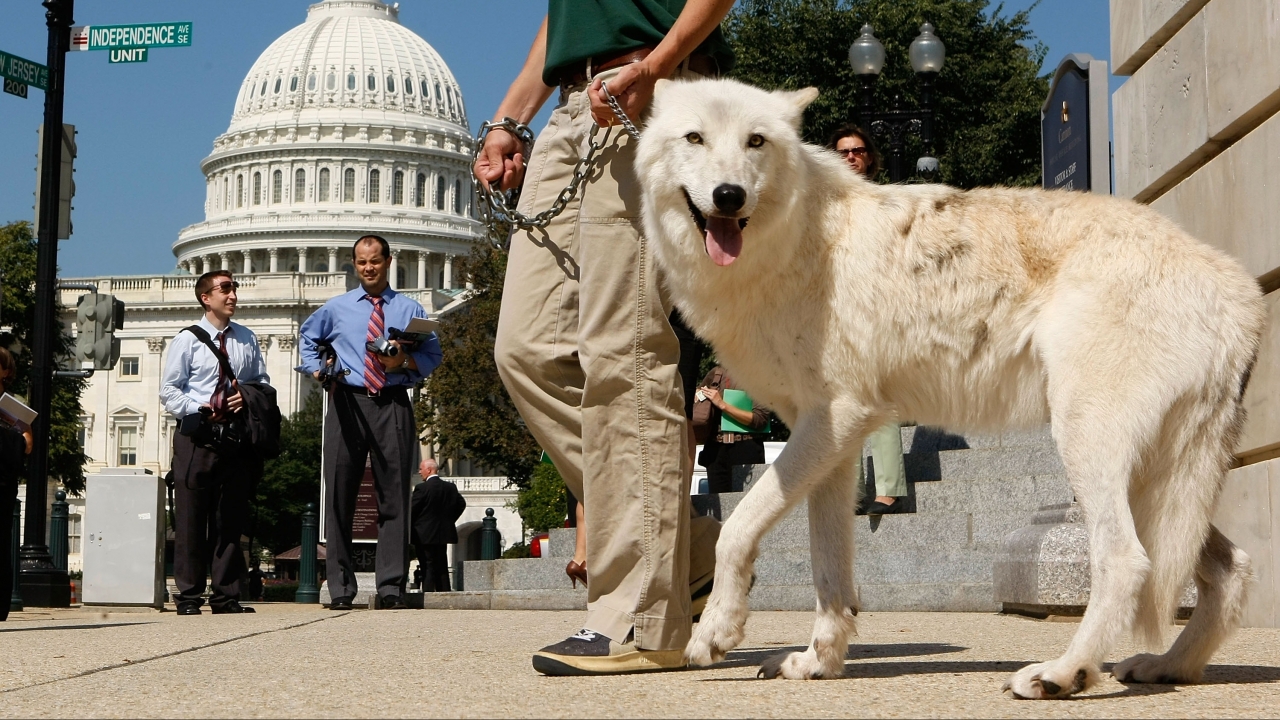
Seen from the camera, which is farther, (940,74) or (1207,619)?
(940,74)

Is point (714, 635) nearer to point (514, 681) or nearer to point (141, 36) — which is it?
point (514, 681)

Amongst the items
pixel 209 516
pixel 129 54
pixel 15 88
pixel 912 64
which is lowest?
pixel 209 516

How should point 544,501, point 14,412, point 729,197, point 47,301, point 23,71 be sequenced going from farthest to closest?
point 544,501 < point 47,301 < point 23,71 < point 14,412 < point 729,197

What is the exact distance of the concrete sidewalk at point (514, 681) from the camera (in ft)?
11.0

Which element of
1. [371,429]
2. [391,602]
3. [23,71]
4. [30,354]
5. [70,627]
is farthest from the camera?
[30,354]

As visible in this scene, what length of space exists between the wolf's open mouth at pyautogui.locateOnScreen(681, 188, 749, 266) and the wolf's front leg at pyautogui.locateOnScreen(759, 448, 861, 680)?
657 millimetres

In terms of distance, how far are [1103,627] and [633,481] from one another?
1.36 metres

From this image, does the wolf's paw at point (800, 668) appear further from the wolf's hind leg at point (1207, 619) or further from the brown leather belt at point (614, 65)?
the brown leather belt at point (614, 65)

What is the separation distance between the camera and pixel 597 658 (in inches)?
162

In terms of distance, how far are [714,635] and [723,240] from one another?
988 mm

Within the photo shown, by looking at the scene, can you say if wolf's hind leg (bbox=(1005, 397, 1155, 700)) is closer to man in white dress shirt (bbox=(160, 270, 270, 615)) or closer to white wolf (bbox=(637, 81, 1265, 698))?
white wolf (bbox=(637, 81, 1265, 698))

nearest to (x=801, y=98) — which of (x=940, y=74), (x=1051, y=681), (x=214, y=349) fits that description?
(x=1051, y=681)

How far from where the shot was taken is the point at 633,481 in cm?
430

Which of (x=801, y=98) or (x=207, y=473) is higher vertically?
(x=801, y=98)
